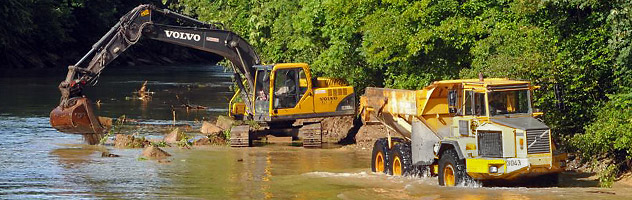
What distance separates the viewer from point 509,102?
23844 millimetres

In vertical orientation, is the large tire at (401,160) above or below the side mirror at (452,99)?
below

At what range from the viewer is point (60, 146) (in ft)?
113

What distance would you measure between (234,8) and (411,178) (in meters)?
24.8

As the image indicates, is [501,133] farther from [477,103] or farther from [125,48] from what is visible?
[125,48]

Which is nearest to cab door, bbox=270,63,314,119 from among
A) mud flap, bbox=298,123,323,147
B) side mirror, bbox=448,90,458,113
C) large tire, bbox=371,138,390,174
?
mud flap, bbox=298,123,323,147

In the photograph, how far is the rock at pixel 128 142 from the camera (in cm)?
3416

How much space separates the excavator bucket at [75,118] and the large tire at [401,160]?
10958mm

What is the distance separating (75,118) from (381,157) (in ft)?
A: 34.7

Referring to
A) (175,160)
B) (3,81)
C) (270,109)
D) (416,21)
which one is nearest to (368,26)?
(416,21)

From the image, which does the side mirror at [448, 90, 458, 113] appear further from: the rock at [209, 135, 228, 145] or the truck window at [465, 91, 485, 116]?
the rock at [209, 135, 228, 145]

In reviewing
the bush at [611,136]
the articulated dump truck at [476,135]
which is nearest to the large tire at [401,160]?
the articulated dump truck at [476,135]

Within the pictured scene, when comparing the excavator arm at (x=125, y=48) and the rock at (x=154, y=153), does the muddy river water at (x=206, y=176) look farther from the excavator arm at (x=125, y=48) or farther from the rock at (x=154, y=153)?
the excavator arm at (x=125, y=48)

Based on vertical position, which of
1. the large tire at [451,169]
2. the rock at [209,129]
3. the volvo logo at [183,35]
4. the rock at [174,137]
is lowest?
the large tire at [451,169]

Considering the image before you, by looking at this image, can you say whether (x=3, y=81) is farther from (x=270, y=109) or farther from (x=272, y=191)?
(x=272, y=191)
